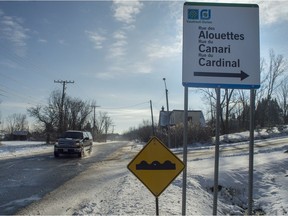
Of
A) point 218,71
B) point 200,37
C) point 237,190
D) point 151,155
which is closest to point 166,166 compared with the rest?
point 151,155

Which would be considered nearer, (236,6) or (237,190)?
(236,6)

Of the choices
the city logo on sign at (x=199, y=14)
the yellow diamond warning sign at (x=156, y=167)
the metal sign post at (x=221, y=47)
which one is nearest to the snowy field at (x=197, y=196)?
the yellow diamond warning sign at (x=156, y=167)

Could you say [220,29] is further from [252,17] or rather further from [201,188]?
[201,188]

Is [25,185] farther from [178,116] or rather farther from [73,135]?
[178,116]

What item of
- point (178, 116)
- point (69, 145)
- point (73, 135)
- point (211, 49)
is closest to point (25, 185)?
point (211, 49)

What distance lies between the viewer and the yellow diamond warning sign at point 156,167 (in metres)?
5.89

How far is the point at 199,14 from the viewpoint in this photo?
18.9ft

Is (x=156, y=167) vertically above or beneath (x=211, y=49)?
beneath

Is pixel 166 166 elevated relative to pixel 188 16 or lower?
lower

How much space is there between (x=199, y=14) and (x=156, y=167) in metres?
2.51

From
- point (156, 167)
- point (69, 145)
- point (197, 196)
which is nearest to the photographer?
point (156, 167)

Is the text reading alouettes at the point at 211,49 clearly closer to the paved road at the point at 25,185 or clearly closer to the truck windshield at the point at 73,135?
the paved road at the point at 25,185

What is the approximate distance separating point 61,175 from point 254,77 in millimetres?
11715

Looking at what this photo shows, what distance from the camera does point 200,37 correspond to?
5707 mm
